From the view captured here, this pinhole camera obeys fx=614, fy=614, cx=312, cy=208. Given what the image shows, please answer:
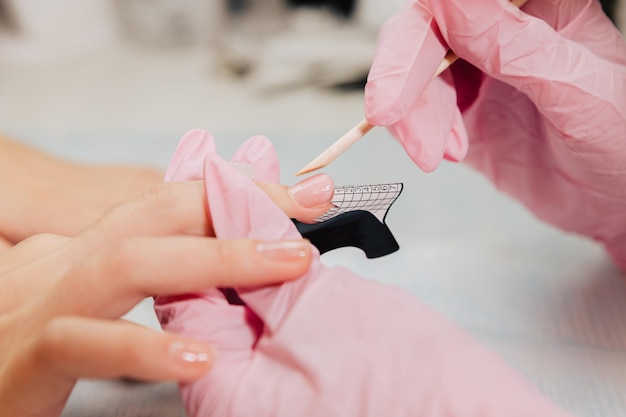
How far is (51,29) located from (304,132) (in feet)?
2.38

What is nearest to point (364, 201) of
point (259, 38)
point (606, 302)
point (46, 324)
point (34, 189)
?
point (46, 324)

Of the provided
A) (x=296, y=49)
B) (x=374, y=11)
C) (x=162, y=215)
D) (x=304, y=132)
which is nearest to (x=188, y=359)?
(x=162, y=215)

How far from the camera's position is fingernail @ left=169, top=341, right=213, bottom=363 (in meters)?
0.41

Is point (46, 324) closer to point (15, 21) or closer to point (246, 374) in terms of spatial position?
point (246, 374)

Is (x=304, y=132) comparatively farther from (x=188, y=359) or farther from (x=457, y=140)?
(x=188, y=359)

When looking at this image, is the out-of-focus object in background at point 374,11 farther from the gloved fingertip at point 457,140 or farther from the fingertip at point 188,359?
the fingertip at point 188,359

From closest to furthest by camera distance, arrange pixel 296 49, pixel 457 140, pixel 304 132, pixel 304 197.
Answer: pixel 304 197
pixel 457 140
pixel 304 132
pixel 296 49

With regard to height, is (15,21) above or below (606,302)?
above

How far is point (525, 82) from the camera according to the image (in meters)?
0.59

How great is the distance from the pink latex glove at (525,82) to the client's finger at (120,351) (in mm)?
271

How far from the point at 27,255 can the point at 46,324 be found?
144 mm

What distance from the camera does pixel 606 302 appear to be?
741 mm

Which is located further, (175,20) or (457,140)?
(175,20)

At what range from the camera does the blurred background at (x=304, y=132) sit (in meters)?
0.69
